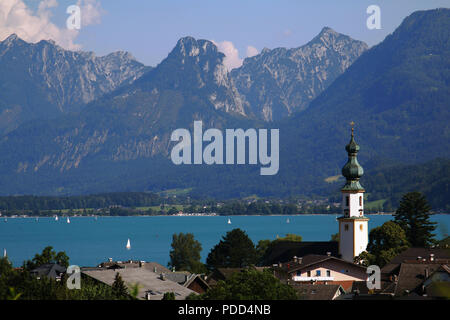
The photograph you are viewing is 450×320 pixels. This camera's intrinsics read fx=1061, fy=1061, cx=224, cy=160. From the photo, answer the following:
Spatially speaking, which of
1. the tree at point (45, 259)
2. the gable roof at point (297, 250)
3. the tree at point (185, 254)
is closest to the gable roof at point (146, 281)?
the tree at point (45, 259)

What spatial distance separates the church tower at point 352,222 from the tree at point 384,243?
125 cm

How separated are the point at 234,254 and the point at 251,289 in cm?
5946

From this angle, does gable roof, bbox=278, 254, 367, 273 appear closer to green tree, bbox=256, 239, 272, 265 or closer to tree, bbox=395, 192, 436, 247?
tree, bbox=395, 192, 436, 247

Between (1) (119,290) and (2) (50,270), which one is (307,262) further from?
(1) (119,290)

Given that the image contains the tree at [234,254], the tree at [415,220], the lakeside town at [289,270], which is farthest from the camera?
the tree at [234,254]

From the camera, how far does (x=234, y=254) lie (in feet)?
346

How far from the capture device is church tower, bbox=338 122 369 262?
316ft

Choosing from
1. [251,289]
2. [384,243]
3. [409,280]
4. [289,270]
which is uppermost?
[384,243]

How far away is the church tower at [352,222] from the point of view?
316 ft

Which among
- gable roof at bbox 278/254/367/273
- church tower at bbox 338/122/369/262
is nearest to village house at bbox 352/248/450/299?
gable roof at bbox 278/254/367/273

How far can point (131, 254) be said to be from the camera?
194 metres

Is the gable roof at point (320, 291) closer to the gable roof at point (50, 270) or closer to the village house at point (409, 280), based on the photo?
the village house at point (409, 280)

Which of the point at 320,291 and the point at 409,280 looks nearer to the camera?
the point at 409,280

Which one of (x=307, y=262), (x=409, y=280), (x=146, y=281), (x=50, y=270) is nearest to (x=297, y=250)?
(x=307, y=262)
